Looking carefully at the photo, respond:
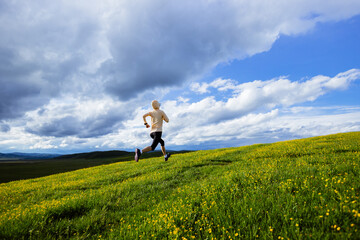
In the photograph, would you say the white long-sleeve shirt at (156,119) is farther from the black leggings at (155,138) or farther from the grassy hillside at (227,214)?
the grassy hillside at (227,214)

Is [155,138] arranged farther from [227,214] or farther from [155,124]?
[227,214]

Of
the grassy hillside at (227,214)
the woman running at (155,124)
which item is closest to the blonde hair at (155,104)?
the woman running at (155,124)

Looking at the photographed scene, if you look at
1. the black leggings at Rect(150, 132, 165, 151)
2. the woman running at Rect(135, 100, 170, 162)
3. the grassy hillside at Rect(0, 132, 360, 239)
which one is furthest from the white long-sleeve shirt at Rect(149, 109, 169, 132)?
the grassy hillside at Rect(0, 132, 360, 239)

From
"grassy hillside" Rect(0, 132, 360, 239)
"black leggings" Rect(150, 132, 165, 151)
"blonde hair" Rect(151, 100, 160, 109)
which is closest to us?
A: "grassy hillside" Rect(0, 132, 360, 239)

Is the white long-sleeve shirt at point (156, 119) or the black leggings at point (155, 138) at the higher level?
the white long-sleeve shirt at point (156, 119)

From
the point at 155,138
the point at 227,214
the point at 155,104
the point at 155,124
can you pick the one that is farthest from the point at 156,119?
the point at 227,214

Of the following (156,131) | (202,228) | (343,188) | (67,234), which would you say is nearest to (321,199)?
(343,188)

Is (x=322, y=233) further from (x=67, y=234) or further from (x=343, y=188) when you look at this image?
(x=67, y=234)

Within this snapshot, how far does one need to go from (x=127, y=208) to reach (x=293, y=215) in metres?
4.84

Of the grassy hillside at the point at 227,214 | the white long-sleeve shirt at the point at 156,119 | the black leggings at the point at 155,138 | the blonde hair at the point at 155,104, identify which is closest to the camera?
the grassy hillside at the point at 227,214

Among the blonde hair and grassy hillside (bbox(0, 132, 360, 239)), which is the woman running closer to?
the blonde hair

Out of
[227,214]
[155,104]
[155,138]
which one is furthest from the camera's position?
[155,104]

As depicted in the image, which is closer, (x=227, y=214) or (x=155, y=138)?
(x=227, y=214)

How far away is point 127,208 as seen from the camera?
5941 mm
